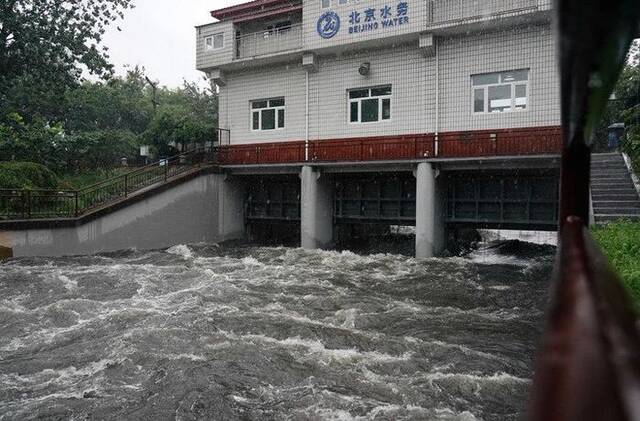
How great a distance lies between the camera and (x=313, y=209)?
1906 cm

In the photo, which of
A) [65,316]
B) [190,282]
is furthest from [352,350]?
[190,282]

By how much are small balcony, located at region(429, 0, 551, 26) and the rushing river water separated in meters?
8.58

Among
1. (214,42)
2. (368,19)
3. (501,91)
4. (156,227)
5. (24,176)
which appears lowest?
(156,227)

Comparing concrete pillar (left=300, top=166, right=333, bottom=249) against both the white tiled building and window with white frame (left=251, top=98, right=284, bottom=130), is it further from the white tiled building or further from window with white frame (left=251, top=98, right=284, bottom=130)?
window with white frame (left=251, top=98, right=284, bottom=130)

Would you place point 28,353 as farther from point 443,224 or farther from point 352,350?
point 443,224

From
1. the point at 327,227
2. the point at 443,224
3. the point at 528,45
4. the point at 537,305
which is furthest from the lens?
the point at 327,227

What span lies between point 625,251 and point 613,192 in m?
7.61

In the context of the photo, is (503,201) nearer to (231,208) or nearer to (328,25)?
(328,25)

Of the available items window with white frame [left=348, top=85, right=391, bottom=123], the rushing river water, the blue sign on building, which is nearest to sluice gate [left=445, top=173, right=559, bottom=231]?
the rushing river water

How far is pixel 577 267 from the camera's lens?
81cm

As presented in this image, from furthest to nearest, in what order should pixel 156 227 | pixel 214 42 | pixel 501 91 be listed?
pixel 214 42 → pixel 156 227 → pixel 501 91

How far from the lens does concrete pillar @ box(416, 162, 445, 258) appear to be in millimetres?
16578

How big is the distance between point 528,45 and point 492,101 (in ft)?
6.87

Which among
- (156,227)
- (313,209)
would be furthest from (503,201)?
(156,227)
